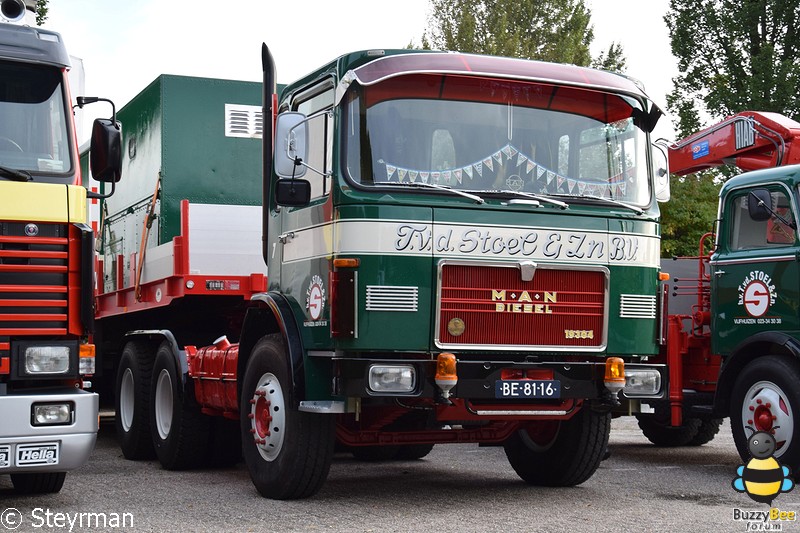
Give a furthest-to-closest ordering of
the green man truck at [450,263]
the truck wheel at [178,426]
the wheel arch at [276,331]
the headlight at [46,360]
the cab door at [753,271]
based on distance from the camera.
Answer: the truck wheel at [178,426] → the cab door at [753,271] → the wheel arch at [276,331] → the green man truck at [450,263] → the headlight at [46,360]

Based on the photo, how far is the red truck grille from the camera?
768 cm

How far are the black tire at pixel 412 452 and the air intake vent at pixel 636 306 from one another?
372cm

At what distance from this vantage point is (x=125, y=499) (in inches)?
324

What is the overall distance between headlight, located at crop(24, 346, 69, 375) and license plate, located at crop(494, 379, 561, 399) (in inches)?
111

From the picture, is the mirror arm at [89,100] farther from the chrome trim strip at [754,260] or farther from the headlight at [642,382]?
the chrome trim strip at [754,260]

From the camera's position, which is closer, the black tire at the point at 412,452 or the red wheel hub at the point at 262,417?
the red wheel hub at the point at 262,417

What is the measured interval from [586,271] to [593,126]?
1095 mm

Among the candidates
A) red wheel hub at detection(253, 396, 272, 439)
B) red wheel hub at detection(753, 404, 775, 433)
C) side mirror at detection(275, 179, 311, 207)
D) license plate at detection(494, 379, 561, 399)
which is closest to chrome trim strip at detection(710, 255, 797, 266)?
red wheel hub at detection(753, 404, 775, 433)

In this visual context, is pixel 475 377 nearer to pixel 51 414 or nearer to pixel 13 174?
pixel 51 414

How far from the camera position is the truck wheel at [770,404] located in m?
9.34

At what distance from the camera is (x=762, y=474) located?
8812 millimetres

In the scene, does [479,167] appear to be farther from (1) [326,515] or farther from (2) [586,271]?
(1) [326,515]

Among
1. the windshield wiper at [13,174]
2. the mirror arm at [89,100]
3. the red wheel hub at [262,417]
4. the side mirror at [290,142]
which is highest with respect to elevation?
the mirror arm at [89,100]

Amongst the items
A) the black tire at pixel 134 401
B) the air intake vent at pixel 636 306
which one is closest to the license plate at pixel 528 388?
the air intake vent at pixel 636 306
